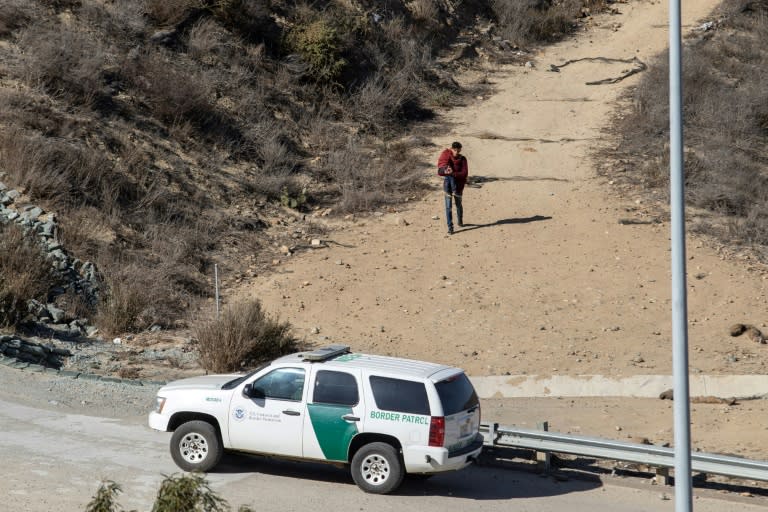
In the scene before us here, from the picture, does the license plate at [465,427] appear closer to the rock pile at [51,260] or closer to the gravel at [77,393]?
the gravel at [77,393]

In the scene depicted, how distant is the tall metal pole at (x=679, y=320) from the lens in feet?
25.2

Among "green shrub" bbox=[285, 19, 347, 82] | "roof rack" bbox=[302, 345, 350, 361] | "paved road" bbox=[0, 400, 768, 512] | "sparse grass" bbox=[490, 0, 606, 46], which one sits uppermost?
"sparse grass" bbox=[490, 0, 606, 46]

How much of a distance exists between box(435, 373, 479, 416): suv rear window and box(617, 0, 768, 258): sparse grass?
526 inches

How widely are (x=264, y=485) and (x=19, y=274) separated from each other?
29.9 feet

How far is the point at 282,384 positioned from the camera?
37.2ft

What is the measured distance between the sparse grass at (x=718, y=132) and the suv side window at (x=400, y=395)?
46.1ft

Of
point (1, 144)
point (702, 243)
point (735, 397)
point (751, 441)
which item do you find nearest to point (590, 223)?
point (702, 243)

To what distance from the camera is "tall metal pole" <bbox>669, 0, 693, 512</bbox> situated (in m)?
7.70

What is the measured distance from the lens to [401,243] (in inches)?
923

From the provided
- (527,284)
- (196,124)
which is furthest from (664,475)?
(196,124)

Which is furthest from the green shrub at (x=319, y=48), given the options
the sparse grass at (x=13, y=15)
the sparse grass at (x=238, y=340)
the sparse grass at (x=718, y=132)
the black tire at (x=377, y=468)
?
the black tire at (x=377, y=468)

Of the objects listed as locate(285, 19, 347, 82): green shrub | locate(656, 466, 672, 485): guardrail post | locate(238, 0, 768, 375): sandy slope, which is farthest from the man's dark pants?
locate(656, 466, 672, 485): guardrail post

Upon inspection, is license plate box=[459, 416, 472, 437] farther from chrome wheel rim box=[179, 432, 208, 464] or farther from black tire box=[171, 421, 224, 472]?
chrome wheel rim box=[179, 432, 208, 464]

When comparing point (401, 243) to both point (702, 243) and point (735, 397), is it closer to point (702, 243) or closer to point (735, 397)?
point (702, 243)
